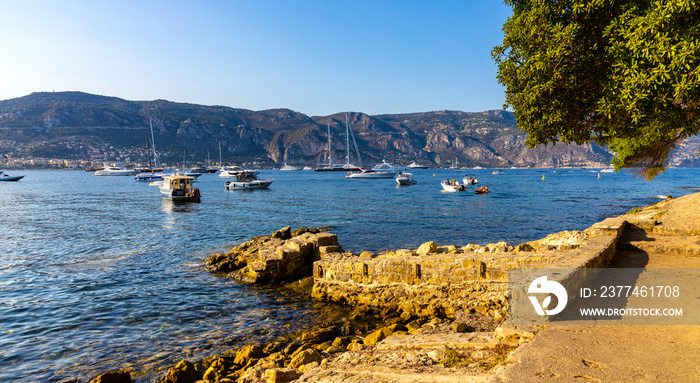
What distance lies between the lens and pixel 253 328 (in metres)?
9.10

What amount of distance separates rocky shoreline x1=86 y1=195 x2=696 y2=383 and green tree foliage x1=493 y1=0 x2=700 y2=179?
306 cm

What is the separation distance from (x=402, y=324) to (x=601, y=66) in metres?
7.90

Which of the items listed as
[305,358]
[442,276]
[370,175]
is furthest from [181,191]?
[370,175]

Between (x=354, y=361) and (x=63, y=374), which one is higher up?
(x=354, y=361)

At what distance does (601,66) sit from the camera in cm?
912

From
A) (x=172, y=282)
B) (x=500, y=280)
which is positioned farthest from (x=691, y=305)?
(x=172, y=282)

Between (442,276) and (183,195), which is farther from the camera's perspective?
(183,195)

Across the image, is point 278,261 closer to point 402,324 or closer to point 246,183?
point 402,324

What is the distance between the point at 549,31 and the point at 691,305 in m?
6.50

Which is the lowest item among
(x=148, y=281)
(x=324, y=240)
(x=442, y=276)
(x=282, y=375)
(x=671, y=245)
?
(x=148, y=281)

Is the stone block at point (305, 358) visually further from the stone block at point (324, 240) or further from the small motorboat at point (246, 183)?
the small motorboat at point (246, 183)

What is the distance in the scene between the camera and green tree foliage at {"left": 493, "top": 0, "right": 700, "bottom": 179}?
23.5ft

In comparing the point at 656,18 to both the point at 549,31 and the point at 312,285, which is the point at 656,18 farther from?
the point at 312,285

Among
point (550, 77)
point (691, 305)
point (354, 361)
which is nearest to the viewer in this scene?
point (354, 361)
